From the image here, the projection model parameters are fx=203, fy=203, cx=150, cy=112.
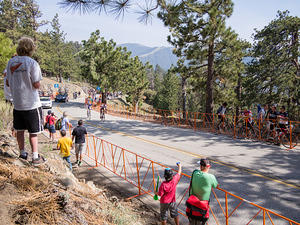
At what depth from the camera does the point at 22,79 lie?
131 inches

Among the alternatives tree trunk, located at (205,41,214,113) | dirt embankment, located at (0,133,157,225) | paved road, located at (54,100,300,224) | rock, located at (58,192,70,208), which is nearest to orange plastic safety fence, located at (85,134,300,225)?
paved road, located at (54,100,300,224)

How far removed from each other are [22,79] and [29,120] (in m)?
0.69

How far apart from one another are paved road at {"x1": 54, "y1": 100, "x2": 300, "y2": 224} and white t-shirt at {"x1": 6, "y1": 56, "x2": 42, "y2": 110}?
5345 mm

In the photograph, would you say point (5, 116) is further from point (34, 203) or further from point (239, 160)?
point (239, 160)

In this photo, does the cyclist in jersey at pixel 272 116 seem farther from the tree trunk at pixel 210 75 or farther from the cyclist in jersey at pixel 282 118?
the tree trunk at pixel 210 75

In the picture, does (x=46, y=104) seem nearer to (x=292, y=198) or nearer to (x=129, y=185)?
(x=129, y=185)

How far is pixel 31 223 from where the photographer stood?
245 cm

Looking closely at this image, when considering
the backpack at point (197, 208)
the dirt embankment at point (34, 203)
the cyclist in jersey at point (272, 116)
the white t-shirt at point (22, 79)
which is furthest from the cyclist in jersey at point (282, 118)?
the white t-shirt at point (22, 79)

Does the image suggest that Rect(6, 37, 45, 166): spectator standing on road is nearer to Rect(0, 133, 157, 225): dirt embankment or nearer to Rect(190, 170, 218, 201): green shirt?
Rect(0, 133, 157, 225): dirt embankment

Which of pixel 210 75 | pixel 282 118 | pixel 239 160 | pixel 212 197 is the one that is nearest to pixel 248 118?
pixel 282 118

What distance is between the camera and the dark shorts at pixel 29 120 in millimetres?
3463

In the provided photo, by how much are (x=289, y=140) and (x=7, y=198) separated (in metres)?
12.3

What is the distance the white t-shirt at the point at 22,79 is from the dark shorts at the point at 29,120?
99 millimetres

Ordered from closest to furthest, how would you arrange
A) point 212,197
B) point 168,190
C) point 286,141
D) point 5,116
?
point 168,190 → point 212,197 → point 5,116 → point 286,141
